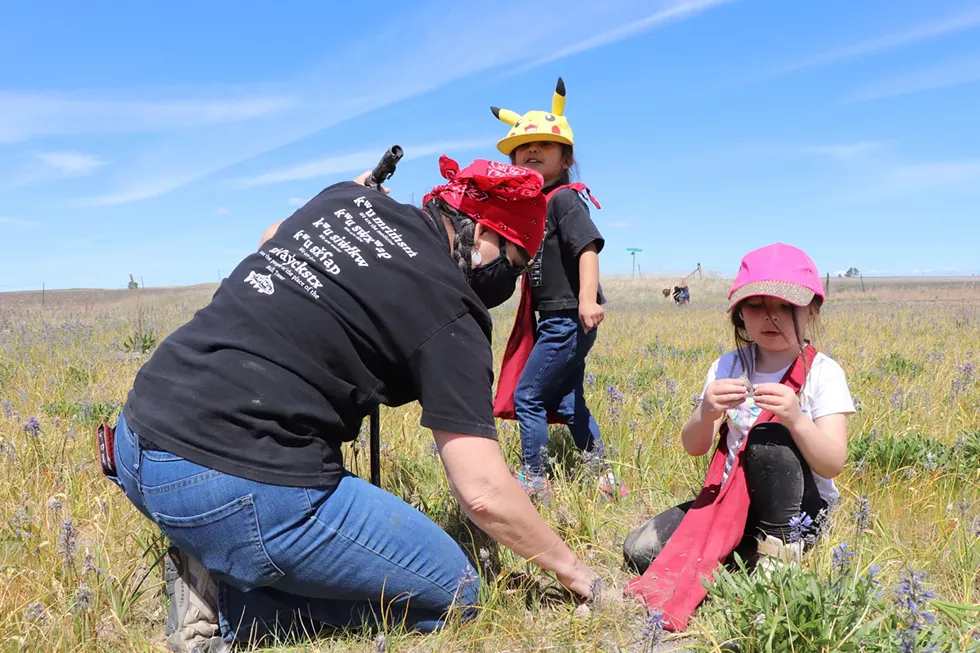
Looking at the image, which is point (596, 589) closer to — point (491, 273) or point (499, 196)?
point (491, 273)

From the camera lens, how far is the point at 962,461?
10.4 feet

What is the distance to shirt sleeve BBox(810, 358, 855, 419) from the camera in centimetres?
245

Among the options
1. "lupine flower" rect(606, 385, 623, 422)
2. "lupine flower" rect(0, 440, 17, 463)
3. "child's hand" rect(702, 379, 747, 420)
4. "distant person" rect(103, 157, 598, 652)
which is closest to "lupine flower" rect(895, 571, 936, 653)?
"child's hand" rect(702, 379, 747, 420)

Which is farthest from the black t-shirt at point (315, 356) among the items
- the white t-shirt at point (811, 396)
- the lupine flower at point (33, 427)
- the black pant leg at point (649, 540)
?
the lupine flower at point (33, 427)

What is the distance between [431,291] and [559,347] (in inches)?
63.9

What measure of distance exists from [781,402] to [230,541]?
5.80 feet

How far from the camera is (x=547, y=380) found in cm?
358

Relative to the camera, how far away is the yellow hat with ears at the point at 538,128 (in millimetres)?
3678

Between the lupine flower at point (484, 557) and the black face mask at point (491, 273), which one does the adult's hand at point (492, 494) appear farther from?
the black face mask at point (491, 273)

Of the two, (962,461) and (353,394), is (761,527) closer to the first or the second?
(962,461)

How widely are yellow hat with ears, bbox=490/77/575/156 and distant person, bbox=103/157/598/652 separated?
1.46m

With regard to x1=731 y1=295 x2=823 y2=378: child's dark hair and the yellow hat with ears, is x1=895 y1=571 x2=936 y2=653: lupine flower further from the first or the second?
the yellow hat with ears

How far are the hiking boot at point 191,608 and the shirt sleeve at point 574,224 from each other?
7.55 feet

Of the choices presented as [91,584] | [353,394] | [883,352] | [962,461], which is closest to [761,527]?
[962,461]
